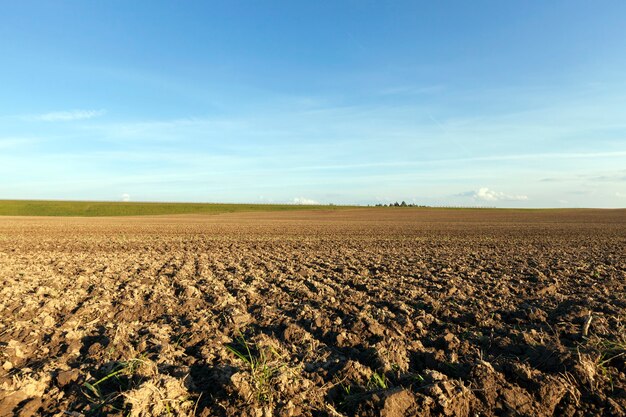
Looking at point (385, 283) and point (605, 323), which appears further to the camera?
point (385, 283)

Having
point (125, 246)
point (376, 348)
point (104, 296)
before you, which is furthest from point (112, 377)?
point (125, 246)

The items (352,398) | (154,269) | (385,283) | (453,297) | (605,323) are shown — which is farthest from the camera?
(154,269)

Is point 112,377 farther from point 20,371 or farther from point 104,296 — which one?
point 104,296

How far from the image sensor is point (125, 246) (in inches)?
786

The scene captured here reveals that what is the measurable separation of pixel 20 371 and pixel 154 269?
7.66 metres

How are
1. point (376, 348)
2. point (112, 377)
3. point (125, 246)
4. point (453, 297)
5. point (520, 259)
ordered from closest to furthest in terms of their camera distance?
point (112, 377)
point (376, 348)
point (453, 297)
point (520, 259)
point (125, 246)

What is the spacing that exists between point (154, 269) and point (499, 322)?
10018mm

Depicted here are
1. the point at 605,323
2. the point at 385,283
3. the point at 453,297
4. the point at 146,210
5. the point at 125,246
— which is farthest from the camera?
the point at 146,210

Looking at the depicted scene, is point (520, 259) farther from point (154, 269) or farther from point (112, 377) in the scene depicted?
point (112, 377)

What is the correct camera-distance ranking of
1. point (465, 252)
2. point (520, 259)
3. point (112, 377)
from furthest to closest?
point (465, 252)
point (520, 259)
point (112, 377)

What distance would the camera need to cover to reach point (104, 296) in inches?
340

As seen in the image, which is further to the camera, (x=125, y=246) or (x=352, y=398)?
(x=125, y=246)

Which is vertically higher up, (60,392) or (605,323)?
(605,323)

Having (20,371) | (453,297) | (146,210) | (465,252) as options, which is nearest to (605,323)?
(453,297)
